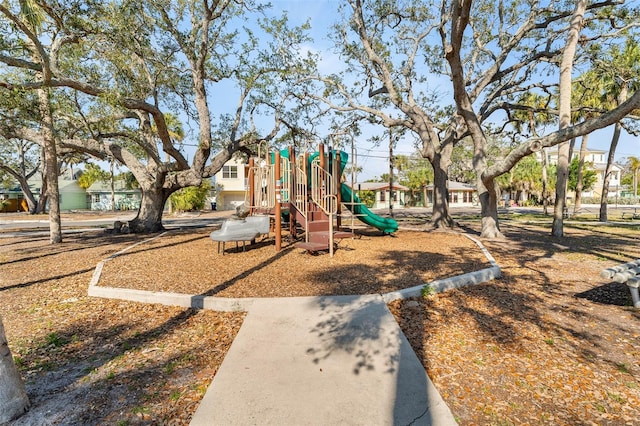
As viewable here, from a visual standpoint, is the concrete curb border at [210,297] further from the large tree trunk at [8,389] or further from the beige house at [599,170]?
the beige house at [599,170]

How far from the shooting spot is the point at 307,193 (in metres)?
9.77

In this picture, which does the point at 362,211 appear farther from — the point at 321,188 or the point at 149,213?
the point at 149,213


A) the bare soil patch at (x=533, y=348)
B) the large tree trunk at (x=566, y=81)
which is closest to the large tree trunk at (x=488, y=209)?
the large tree trunk at (x=566, y=81)

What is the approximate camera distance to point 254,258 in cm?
818

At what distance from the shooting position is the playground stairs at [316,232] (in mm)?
8211

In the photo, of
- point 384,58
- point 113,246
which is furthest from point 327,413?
point 384,58

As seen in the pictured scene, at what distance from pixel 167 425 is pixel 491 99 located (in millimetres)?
16476

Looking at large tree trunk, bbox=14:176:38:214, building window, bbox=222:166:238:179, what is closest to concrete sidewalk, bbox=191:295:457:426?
building window, bbox=222:166:238:179

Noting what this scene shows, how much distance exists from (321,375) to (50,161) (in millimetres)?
12173

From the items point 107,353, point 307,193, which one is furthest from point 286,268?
point 107,353

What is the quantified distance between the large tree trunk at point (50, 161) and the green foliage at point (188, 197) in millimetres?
20926

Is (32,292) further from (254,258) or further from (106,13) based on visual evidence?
(106,13)

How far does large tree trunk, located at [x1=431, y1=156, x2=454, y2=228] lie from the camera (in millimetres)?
14094

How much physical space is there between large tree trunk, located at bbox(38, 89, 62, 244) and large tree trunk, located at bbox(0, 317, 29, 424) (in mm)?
9928
